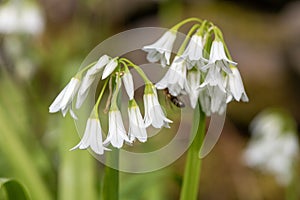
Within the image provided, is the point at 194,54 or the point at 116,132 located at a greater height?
the point at 194,54

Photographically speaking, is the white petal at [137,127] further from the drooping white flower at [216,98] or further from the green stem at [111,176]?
the drooping white flower at [216,98]

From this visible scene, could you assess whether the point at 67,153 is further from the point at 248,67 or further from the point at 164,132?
the point at 248,67

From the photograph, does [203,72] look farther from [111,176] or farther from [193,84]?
[111,176]

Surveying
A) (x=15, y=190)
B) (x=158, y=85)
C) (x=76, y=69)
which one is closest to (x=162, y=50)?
(x=158, y=85)

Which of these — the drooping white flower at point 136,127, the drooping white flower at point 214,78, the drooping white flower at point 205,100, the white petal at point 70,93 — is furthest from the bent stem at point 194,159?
the white petal at point 70,93

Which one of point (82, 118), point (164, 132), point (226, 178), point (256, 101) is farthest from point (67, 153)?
point (256, 101)

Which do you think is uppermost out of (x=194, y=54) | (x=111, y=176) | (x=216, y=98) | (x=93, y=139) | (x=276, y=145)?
(x=194, y=54)

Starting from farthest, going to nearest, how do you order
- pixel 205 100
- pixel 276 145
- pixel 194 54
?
pixel 276 145
pixel 205 100
pixel 194 54
